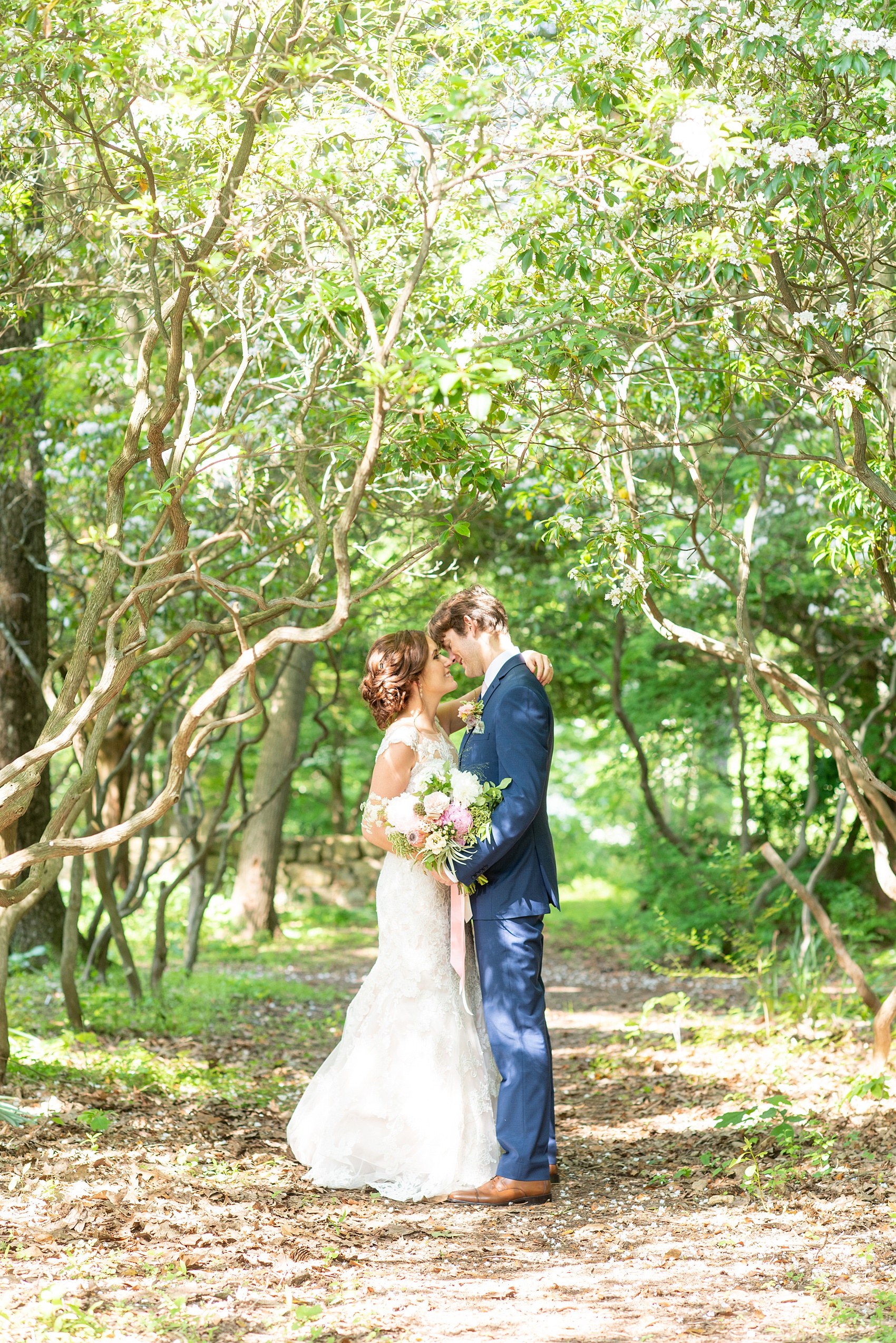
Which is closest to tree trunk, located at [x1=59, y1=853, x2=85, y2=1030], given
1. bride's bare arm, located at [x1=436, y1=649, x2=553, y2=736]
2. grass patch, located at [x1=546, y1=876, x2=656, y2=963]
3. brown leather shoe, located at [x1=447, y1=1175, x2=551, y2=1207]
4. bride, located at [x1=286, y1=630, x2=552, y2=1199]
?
bride, located at [x1=286, y1=630, x2=552, y2=1199]

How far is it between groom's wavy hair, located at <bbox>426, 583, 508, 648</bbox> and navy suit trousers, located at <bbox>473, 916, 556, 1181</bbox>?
117 centimetres

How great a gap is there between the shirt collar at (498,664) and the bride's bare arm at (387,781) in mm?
425

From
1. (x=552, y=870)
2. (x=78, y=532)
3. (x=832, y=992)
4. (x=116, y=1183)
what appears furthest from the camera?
(x=78, y=532)

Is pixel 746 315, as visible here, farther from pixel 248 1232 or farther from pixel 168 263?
pixel 248 1232

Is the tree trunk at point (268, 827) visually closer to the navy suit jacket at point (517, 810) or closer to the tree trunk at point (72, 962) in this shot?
the tree trunk at point (72, 962)

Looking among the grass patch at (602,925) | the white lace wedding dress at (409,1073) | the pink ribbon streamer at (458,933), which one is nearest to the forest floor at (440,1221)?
the white lace wedding dress at (409,1073)

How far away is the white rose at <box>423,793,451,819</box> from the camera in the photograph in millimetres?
4371

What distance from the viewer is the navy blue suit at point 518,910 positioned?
4344 millimetres

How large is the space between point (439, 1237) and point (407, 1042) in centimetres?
86

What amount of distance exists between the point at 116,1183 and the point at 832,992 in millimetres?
6395

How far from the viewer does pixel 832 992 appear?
8.91m

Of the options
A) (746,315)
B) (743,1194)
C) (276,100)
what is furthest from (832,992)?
(276,100)

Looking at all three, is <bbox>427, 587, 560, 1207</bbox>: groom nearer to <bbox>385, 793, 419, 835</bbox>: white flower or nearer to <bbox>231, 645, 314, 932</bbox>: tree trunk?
<bbox>385, 793, 419, 835</bbox>: white flower

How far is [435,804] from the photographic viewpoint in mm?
4375
